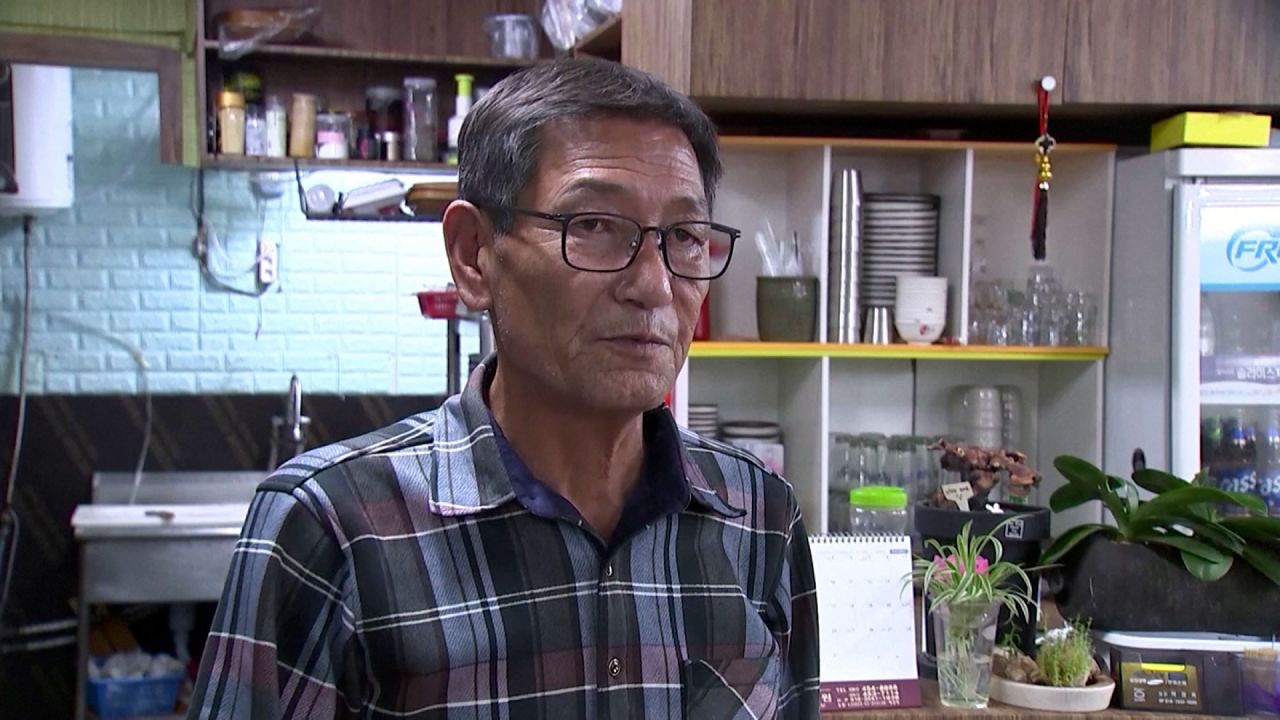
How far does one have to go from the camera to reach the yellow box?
2.72m

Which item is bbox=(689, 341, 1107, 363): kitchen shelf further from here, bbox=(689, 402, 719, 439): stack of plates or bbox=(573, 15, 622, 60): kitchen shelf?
bbox=(573, 15, 622, 60): kitchen shelf

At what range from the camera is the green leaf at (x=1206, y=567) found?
2.00m

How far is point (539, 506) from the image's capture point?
45.4 inches

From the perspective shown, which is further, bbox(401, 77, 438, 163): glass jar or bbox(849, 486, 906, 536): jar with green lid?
bbox(401, 77, 438, 163): glass jar

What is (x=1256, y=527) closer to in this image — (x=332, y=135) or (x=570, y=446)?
(x=570, y=446)

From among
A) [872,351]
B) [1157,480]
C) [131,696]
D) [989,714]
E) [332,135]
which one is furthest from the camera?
[332,135]

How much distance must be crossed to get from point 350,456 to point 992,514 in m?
1.23

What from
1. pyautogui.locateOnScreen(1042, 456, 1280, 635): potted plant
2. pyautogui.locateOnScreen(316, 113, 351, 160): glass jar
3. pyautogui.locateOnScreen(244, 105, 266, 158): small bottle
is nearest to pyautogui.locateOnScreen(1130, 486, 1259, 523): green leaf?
pyautogui.locateOnScreen(1042, 456, 1280, 635): potted plant

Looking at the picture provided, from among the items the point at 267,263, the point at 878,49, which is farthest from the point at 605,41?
the point at 267,263

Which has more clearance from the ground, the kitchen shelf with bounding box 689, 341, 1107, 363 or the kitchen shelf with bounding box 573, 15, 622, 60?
the kitchen shelf with bounding box 573, 15, 622, 60

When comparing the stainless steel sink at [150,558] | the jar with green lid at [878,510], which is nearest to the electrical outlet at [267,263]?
the stainless steel sink at [150,558]

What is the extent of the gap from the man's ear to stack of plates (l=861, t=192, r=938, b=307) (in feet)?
6.05

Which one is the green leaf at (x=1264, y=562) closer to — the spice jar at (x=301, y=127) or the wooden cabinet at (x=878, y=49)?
the wooden cabinet at (x=878, y=49)

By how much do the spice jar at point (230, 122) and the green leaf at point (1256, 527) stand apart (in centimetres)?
304
